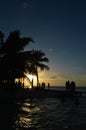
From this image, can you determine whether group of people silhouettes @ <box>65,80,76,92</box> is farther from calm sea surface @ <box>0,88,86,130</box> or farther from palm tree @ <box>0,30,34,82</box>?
calm sea surface @ <box>0,88,86,130</box>

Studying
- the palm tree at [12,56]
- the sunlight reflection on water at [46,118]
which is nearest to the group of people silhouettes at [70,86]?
the palm tree at [12,56]

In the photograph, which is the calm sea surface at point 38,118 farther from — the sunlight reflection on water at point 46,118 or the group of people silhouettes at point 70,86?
the group of people silhouettes at point 70,86

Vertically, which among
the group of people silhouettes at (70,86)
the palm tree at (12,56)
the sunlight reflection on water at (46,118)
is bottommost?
the sunlight reflection on water at (46,118)

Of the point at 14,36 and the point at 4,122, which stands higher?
the point at 14,36

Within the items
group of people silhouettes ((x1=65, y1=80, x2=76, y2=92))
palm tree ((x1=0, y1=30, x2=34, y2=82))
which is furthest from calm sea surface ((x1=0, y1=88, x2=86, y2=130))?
group of people silhouettes ((x1=65, y1=80, x2=76, y2=92))

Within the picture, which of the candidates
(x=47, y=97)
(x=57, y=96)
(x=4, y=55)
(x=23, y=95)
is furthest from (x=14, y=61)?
(x=57, y=96)

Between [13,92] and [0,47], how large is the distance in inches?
281

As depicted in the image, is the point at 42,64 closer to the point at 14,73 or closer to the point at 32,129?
the point at 14,73

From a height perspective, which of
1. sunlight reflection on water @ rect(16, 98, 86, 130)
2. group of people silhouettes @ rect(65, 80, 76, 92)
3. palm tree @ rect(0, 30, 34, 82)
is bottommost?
sunlight reflection on water @ rect(16, 98, 86, 130)

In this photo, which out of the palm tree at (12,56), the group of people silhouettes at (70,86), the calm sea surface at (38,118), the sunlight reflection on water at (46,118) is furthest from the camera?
the group of people silhouettes at (70,86)

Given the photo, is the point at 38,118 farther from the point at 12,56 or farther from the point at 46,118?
the point at 12,56

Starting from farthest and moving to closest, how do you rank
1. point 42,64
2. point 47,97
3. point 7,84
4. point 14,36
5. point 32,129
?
point 42,64 < point 47,97 < point 7,84 < point 14,36 < point 32,129

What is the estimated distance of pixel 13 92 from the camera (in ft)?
112

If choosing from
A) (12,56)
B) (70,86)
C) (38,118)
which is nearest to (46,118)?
(38,118)
